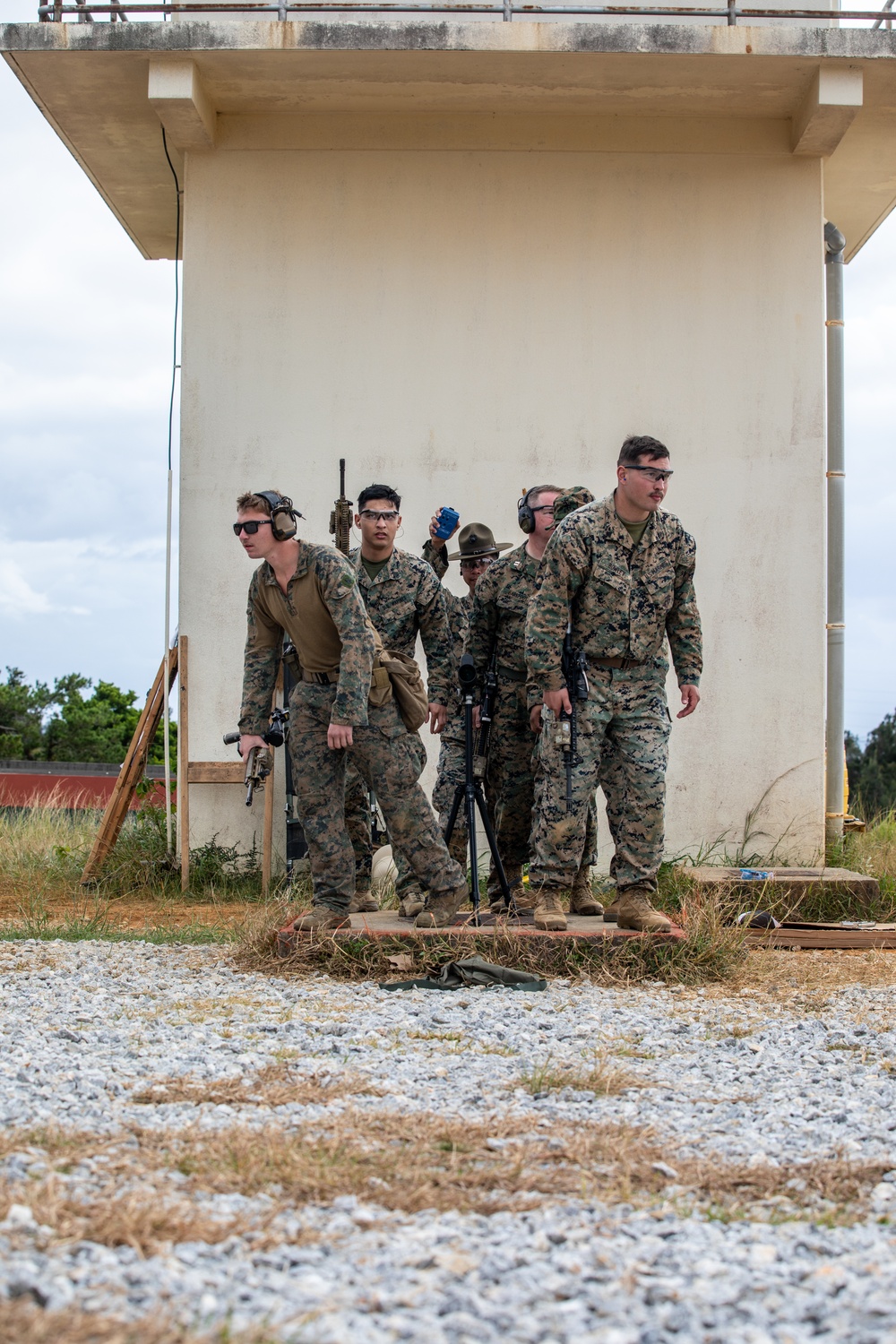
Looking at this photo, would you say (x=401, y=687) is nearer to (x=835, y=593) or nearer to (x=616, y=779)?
(x=616, y=779)

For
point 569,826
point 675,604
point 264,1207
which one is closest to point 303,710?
point 569,826

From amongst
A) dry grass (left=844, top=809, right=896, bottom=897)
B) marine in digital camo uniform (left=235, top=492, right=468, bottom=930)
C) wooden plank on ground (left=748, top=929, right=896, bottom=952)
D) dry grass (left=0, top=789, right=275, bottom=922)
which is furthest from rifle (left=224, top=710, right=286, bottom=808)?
dry grass (left=844, top=809, right=896, bottom=897)

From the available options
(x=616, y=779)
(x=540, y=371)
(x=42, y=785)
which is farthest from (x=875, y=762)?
(x=616, y=779)

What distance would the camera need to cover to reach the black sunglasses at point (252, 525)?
5801mm

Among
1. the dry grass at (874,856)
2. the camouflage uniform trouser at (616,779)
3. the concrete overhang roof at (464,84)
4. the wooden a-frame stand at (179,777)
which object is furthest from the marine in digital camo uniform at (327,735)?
the concrete overhang roof at (464,84)

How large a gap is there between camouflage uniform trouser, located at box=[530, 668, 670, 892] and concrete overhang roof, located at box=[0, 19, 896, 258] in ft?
15.7

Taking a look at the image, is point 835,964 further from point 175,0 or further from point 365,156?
point 175,0

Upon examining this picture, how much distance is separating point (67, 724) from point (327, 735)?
2089 cm

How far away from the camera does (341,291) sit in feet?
30.4

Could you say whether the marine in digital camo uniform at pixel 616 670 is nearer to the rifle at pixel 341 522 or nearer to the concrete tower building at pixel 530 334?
the rifle at pixel 341 522

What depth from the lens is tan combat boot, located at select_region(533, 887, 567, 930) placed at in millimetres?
5730

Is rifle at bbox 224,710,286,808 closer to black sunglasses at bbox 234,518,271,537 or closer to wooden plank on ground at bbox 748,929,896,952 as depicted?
black sunglasses at bbox 234,518,271,537

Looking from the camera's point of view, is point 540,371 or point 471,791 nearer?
point 471,791

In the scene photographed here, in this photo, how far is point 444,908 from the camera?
19.7ft
